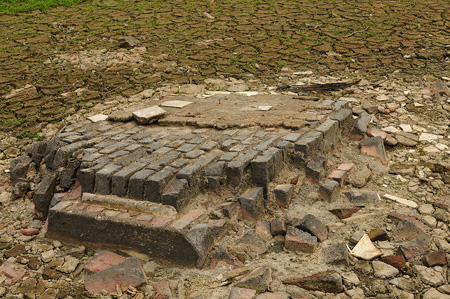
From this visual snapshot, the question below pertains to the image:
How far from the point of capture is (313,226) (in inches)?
127

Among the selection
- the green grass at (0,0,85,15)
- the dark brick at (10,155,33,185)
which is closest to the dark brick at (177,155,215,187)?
the dark brick at (10,155,33,185)

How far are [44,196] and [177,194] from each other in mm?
1308

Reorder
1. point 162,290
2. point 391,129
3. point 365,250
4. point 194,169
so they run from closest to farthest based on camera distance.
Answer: point 162,290 → point 365,250 → point 194,169 → point 391,129

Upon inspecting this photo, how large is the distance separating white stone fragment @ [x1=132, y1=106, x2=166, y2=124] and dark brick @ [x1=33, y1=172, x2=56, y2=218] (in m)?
1.08

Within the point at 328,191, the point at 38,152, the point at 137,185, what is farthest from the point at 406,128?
the point at 38,152

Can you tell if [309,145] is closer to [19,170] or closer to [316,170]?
[316,170]

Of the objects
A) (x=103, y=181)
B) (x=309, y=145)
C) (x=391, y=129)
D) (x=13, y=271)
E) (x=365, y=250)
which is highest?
(x=309, y=145)

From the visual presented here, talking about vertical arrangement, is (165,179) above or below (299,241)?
above

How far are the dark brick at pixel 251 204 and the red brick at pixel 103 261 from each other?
95cm

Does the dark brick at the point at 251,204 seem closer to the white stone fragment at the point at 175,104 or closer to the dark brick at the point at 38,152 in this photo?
the white stone fragment at the point at 175,104

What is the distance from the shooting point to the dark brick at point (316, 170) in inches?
147

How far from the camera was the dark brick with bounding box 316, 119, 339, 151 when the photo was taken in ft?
13.7

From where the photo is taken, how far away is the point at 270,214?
352 cm

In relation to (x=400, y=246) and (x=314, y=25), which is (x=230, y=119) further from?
(x=314, y=25)
